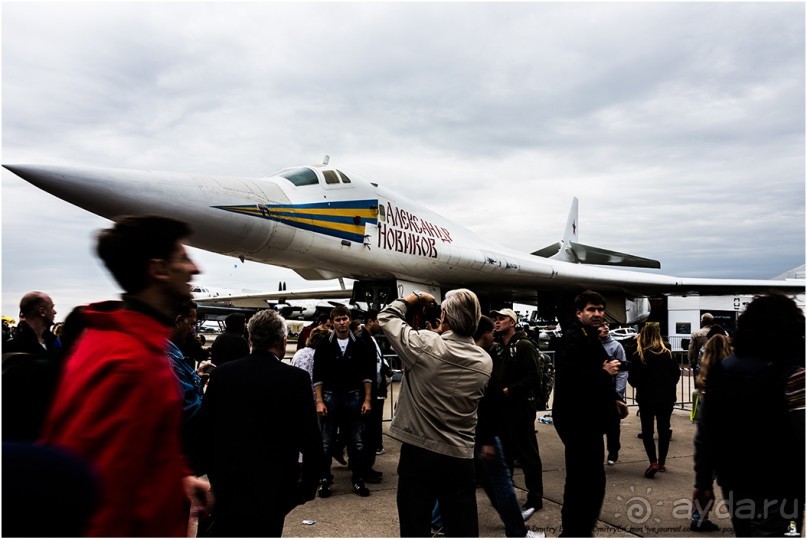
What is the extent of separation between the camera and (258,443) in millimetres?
2822

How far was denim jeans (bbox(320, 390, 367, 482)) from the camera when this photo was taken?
17.8ft

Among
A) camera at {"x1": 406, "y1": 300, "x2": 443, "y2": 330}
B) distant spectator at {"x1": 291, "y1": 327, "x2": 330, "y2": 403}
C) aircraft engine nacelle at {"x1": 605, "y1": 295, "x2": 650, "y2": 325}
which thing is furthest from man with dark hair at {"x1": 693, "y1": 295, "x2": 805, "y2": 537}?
aircraft engine nacelle at {"x1": 605, "y1": 295, "x2": 650, "y2": 325}

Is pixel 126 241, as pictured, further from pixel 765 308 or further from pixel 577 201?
pixel 577 201

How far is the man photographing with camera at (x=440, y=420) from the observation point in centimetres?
312

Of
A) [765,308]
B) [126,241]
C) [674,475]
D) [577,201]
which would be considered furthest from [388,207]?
[577,201]

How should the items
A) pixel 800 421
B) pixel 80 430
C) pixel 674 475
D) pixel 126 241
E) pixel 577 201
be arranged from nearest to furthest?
pixel 80 430 < pixel 126 241 < pixel 800 421 < pixel 674 475 < pixel 577 201

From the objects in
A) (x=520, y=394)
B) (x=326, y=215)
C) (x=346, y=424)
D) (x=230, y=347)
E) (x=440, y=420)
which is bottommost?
(x=346, y=424)

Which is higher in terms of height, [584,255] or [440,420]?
[584,255]

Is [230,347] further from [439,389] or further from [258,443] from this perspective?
[439,389]

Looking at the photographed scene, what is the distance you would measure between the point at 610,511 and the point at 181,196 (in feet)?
20.8

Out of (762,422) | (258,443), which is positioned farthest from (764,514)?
(258,443)

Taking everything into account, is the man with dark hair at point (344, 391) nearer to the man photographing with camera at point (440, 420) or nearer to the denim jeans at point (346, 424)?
the denim jeans at point (346, 424)

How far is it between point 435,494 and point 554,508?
227cm

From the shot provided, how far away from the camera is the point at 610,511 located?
15.8ft
